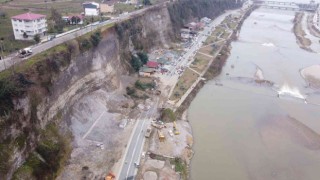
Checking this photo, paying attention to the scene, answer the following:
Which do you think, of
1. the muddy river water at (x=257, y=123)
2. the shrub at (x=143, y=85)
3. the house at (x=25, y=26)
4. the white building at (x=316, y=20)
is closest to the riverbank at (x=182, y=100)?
the muddy river water at (x=257, y=123)

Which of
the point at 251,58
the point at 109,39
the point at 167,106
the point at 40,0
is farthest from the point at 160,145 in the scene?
the point at 40,0

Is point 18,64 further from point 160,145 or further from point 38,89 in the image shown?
point 160,145

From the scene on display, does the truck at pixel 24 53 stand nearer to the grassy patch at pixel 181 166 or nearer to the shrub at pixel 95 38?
the shrub at pixel 95 38

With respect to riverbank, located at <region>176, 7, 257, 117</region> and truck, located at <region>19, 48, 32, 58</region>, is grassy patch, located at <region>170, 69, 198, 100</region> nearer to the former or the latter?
riverbank, located at <region>176, 7, 257, 117</region>

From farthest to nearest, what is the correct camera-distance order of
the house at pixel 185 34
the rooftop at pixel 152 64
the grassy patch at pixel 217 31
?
the grassy patch at pixel 217 31 → the house at pixel 185 34 → the rooftop at pixel 152 64

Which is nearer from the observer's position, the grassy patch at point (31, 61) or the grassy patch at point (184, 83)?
the grassy patch at point (31, 61)

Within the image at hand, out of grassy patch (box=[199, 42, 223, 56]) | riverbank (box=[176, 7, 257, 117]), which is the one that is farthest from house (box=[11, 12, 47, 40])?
grassy patch (box=[199, 42, 223, 56])

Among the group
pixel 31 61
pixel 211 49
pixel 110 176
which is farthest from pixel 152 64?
pixel 110 176
